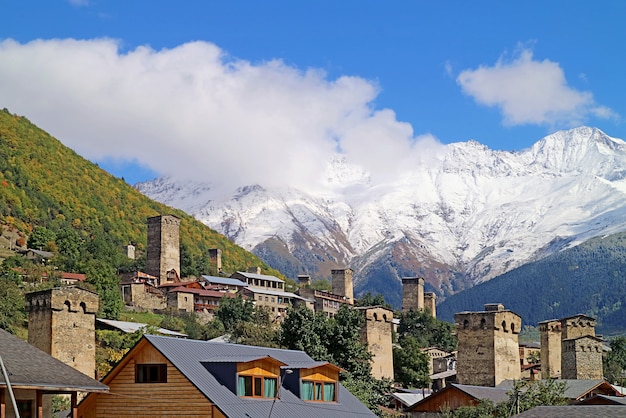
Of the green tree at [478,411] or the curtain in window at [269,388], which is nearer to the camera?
the curtain in window at [269,388]

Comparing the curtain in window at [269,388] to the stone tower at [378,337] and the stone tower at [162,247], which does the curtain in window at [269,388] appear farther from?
the stone tower at [162,247]

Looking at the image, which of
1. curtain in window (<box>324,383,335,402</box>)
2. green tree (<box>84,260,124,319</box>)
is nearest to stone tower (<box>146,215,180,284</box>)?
green tree (<box>84,260,124,319</box>)

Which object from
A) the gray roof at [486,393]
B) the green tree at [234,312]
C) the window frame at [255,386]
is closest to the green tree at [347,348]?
the gray roof at [486,393]

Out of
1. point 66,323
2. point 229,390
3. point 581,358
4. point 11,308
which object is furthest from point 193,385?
point 581,358

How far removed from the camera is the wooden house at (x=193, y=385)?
153 feet

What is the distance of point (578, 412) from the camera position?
45.4 metres

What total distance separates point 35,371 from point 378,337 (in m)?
71.2

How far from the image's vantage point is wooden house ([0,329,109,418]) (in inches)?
1403

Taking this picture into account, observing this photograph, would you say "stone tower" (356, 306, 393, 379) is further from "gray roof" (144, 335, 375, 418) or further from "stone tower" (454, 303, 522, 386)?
"gray roof" (144, 335, 375, 418)

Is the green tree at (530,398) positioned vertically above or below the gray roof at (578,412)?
below

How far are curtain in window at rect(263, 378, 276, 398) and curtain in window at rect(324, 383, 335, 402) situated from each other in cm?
506

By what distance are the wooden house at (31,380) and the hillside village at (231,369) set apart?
A: 50 millimetres

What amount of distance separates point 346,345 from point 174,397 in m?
37.1

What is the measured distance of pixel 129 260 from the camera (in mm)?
166125
